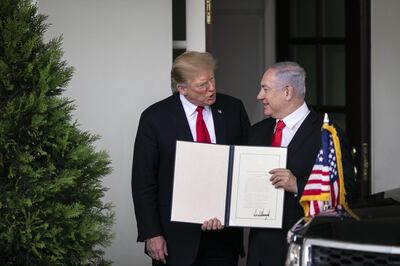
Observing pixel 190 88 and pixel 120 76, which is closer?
pixel 190 88

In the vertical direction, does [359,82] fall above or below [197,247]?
above

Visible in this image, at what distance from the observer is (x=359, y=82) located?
7.93 meters

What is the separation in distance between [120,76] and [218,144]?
5.54 ft

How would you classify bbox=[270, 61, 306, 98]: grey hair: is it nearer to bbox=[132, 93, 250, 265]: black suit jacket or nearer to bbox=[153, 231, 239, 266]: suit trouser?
bbox=[132, 93, 250, 265]: black suit jacket

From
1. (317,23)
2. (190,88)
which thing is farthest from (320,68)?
(190,88)

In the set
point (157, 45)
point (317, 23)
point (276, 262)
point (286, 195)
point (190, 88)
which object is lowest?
point (276, 262)

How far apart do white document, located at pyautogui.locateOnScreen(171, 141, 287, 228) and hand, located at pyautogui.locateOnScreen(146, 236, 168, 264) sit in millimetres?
380

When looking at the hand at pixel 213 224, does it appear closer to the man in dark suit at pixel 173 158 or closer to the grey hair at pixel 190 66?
the man in dark suit at pixel 173 158

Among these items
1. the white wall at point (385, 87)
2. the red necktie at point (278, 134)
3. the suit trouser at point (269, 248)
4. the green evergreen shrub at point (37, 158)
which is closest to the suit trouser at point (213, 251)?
the suit trouser at point (269, 248)

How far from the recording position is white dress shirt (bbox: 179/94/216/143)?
573 cm

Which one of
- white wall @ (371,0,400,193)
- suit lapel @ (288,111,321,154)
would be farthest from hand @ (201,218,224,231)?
white wall @ (371,0,400,193)

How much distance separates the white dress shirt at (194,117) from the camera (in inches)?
226

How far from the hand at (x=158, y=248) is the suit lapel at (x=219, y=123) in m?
0.68

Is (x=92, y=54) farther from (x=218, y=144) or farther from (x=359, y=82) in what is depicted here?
(x=359, y=82)
